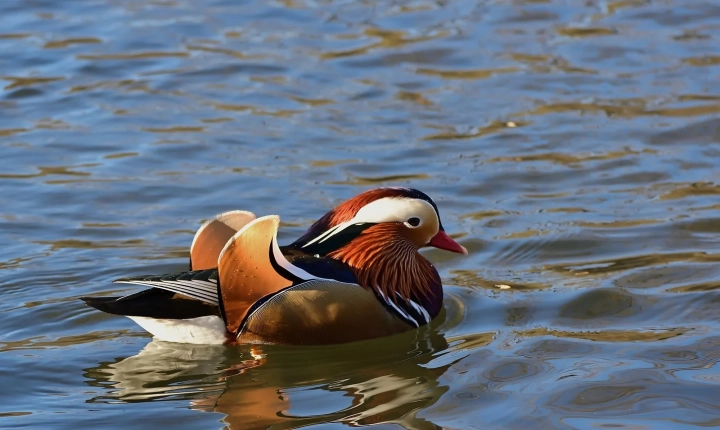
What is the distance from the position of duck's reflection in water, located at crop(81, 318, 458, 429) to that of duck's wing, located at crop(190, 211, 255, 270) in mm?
477

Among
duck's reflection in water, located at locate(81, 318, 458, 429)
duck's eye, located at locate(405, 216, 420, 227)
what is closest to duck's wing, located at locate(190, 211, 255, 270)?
duck's reflection in water, located at locate(81, 318, 458, 429)

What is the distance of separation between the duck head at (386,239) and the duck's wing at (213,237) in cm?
36

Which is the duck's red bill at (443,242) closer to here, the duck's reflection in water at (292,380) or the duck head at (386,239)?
the duck head at (386,239)

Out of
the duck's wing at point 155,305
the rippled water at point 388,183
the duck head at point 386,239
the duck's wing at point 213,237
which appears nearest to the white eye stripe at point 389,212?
the duck head at point 386,239

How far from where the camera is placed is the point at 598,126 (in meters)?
10.2

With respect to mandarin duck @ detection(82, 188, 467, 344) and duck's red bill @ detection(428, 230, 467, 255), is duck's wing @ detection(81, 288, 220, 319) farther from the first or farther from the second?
duck's red bill @ detection(428, 230, 467, 255)

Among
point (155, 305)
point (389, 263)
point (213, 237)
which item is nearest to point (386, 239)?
point (389, 263)

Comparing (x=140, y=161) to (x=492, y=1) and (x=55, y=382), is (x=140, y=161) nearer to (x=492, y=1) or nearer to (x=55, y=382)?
(x=55, y=382)

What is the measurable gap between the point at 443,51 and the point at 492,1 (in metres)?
1.59

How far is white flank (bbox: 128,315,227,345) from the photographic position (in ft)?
20.7

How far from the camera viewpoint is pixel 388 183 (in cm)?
913

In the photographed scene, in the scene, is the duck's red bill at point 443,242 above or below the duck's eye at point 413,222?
below

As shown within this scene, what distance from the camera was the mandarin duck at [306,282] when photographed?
6164mm

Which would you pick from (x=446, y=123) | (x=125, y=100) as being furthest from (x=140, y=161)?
(x=446, y=123)
